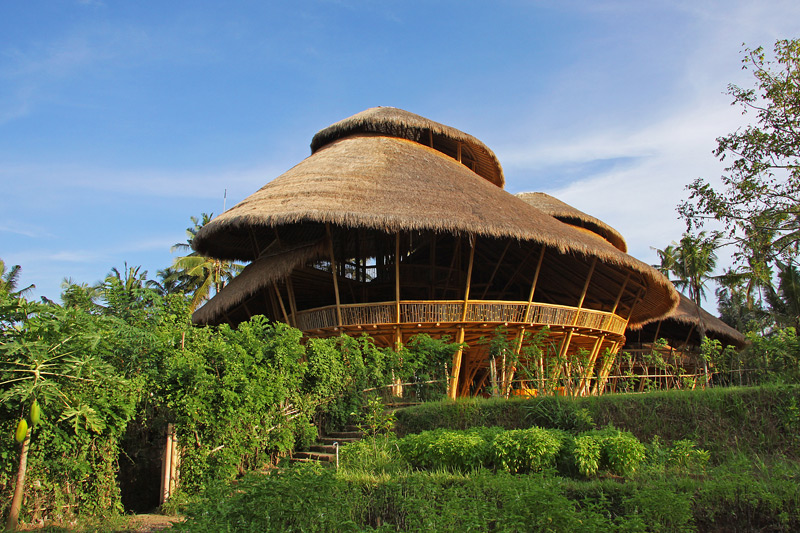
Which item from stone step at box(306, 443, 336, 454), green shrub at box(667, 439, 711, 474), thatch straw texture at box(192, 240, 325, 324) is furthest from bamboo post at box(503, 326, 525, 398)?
thatch straw texture at box(192, 240, 325, 324)

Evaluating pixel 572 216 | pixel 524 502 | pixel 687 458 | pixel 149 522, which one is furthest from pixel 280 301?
pixel 572 216

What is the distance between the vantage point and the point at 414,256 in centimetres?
2205

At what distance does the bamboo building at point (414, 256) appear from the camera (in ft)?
49.8

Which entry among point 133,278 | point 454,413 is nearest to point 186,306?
point 133,278

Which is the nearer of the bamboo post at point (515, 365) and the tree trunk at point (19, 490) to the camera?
the tree trunk at point (19, 490)

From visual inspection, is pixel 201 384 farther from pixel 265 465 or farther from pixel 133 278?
pixel 133 278

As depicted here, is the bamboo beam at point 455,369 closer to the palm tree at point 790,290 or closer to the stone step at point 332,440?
the stone step at point 332,440

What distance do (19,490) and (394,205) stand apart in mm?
10361

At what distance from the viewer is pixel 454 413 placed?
32.2ft

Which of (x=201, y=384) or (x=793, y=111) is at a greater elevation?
(x=793, y=111)

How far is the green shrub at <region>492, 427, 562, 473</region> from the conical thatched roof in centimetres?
745

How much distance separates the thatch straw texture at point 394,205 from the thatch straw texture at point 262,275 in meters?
0.89

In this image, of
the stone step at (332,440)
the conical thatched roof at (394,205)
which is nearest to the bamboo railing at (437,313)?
the conical thatched roof at (394,205)

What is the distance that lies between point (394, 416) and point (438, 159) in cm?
1120
